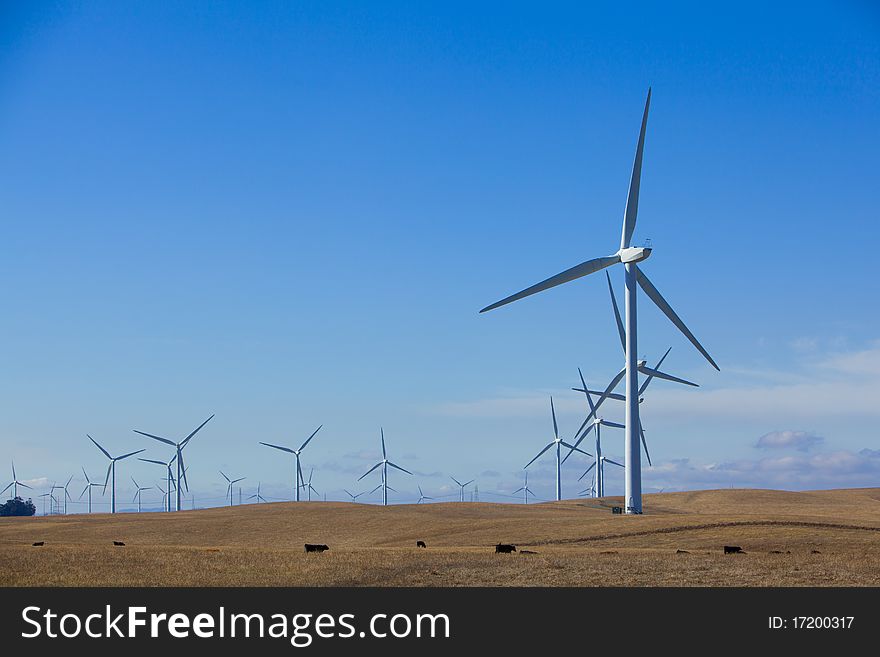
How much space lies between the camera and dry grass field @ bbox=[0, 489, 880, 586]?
127 feet

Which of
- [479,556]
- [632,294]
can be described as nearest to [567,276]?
[632,294]

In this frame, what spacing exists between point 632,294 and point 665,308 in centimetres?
352

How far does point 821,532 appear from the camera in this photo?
6544 cm

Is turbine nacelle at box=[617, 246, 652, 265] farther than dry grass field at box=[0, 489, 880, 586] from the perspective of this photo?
Yes

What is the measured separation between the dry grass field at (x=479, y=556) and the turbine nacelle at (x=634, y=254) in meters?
21.5

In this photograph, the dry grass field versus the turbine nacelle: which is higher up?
the turbine nacelle

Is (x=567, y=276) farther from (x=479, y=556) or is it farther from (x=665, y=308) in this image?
(x=479, y=556)

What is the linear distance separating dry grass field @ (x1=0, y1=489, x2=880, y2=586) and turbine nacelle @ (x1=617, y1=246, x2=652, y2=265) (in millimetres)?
21548

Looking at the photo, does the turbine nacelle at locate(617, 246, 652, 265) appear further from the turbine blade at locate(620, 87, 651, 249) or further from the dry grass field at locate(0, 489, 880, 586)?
the dry grass field at locate(0, 489, 880, 586)

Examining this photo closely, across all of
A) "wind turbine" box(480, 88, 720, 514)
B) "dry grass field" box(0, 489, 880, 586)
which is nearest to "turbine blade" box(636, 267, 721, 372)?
"wind turbine" box(480, 88, 720, 514)

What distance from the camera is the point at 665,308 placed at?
8969 cm
